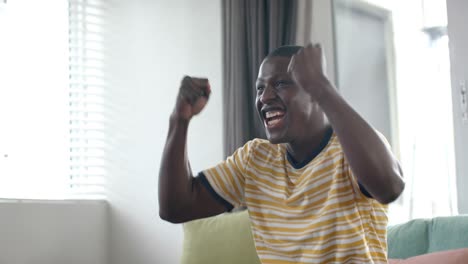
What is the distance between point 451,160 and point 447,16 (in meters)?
0.59

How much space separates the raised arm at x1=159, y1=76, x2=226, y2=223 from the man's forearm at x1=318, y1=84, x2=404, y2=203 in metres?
0.34

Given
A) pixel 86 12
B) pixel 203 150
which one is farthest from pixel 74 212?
pixel 86 12

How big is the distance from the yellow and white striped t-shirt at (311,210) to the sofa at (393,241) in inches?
28.6

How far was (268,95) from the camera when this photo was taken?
1595mm

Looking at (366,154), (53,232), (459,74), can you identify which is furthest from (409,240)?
(53,232)

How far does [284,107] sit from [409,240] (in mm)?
1089

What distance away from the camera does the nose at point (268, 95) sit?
159 centimetres

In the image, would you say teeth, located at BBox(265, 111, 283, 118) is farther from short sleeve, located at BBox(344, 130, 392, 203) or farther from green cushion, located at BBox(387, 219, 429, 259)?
green cushion, located at BBox(387, 219, 429, 259)

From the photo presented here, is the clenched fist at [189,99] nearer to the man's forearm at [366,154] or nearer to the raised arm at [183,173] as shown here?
the raised arm at [183,173]

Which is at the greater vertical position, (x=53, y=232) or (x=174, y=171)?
(x=174, y=171)

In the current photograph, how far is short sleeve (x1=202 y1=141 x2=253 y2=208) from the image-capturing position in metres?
1.66

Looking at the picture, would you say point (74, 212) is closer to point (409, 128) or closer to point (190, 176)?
point (409, 128)

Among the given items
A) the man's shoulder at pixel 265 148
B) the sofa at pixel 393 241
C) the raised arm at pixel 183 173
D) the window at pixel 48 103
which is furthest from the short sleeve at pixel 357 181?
the window at pixel 48 103

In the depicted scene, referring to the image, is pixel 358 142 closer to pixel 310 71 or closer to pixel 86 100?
pixel 310 71
